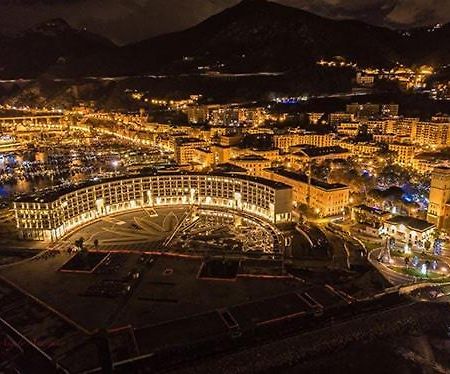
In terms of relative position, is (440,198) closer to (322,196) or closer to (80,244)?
(322,196)

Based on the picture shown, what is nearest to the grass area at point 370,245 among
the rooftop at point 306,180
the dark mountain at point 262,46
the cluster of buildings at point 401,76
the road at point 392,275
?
the road at point 392,275

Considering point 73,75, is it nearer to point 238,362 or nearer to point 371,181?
point 371,181

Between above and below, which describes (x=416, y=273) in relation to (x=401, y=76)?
below

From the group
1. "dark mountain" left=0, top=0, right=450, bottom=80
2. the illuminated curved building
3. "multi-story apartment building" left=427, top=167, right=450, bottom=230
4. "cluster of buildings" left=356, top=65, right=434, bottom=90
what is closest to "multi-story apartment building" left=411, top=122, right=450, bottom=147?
"multi-story apartment building" left=427, top=167, right=450, bottom=230

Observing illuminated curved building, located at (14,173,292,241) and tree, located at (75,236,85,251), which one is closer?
tree, located at (75,236,85,251)

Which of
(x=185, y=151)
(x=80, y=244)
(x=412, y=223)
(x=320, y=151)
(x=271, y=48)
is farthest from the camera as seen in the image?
(x=271, y=48)

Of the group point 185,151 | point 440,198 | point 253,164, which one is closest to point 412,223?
point 440,198

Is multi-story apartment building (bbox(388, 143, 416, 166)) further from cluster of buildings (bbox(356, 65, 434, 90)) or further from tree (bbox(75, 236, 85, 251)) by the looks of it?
tree (bbox(75, 236, 85, 251))

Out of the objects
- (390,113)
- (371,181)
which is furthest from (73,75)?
(371,181)

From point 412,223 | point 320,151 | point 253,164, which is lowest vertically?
point 412,223
